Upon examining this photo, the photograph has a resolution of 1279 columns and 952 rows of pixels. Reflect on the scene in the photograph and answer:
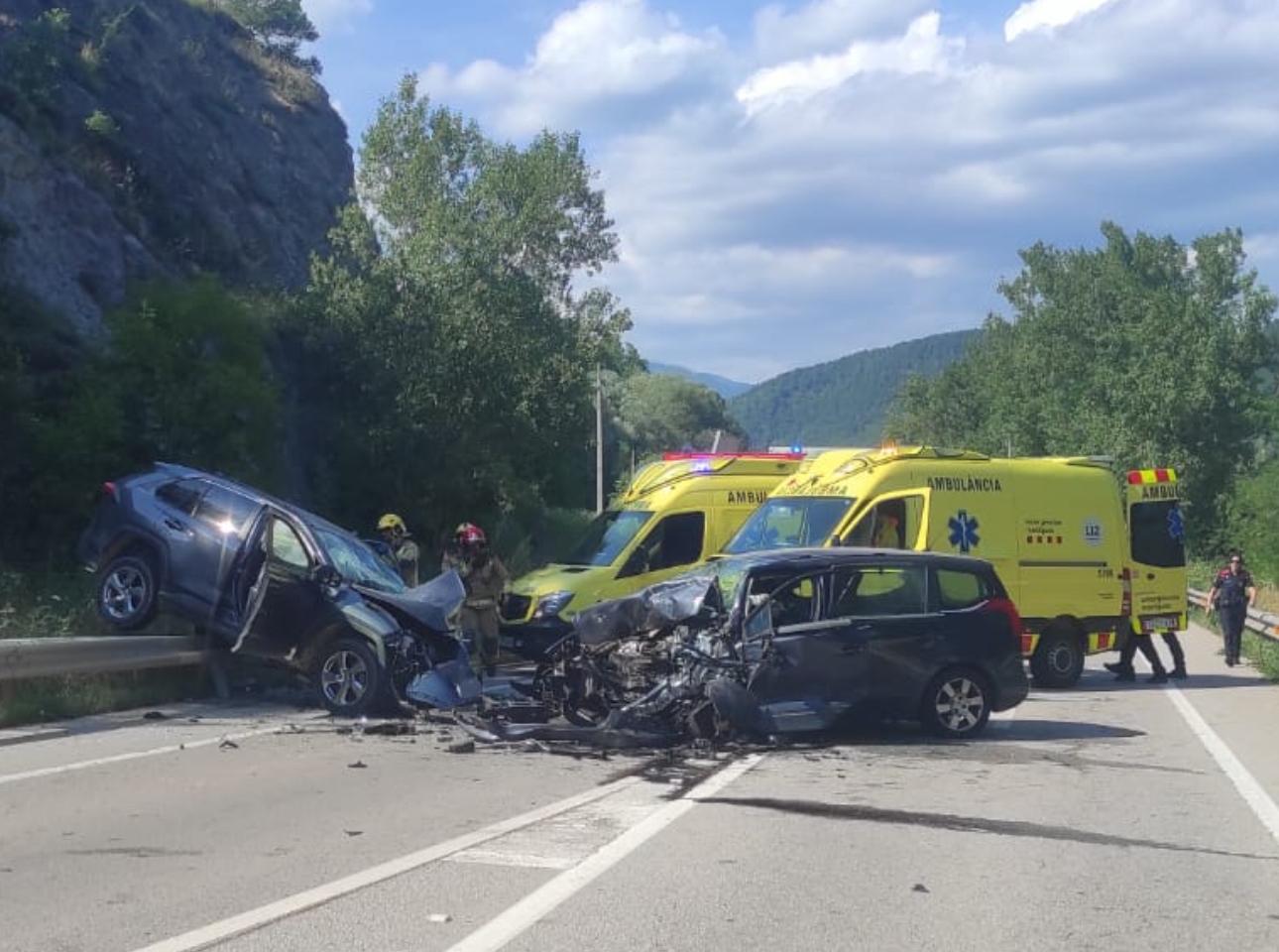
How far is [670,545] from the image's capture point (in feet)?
64.5

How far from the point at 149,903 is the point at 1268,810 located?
7.18 m

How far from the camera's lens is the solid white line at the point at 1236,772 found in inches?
391

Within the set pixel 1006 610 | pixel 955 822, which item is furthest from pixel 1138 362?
pixel 955 822

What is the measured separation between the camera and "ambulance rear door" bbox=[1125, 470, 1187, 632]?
66.0 feet

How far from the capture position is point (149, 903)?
6.84m

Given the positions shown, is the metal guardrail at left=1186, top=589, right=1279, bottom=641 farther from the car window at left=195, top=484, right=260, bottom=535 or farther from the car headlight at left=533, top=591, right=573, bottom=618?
the car window at left=195, top=484, right=260, bottom=535

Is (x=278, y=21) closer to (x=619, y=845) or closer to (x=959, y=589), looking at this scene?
(x=959, y=589)

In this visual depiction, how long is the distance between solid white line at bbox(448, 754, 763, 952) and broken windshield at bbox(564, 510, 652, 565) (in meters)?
9.07

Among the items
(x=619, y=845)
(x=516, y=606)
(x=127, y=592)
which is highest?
(x=127, y=592)

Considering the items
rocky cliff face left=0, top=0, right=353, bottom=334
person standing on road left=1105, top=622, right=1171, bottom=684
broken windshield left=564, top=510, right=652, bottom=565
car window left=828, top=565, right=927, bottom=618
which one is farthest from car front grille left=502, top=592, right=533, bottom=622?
rocky cliff face left=0, top=0, right=353, bottom=334

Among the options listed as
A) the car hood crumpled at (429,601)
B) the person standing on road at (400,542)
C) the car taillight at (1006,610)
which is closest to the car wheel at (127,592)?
the car hood crumpled at (429,601)

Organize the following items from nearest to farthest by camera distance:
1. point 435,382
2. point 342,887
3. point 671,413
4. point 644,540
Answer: point 342,887, point 644,540, point 435,382, point 671,413

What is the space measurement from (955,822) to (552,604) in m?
9.77

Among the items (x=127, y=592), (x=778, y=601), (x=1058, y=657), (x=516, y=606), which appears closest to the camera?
(x=778, y=601)
